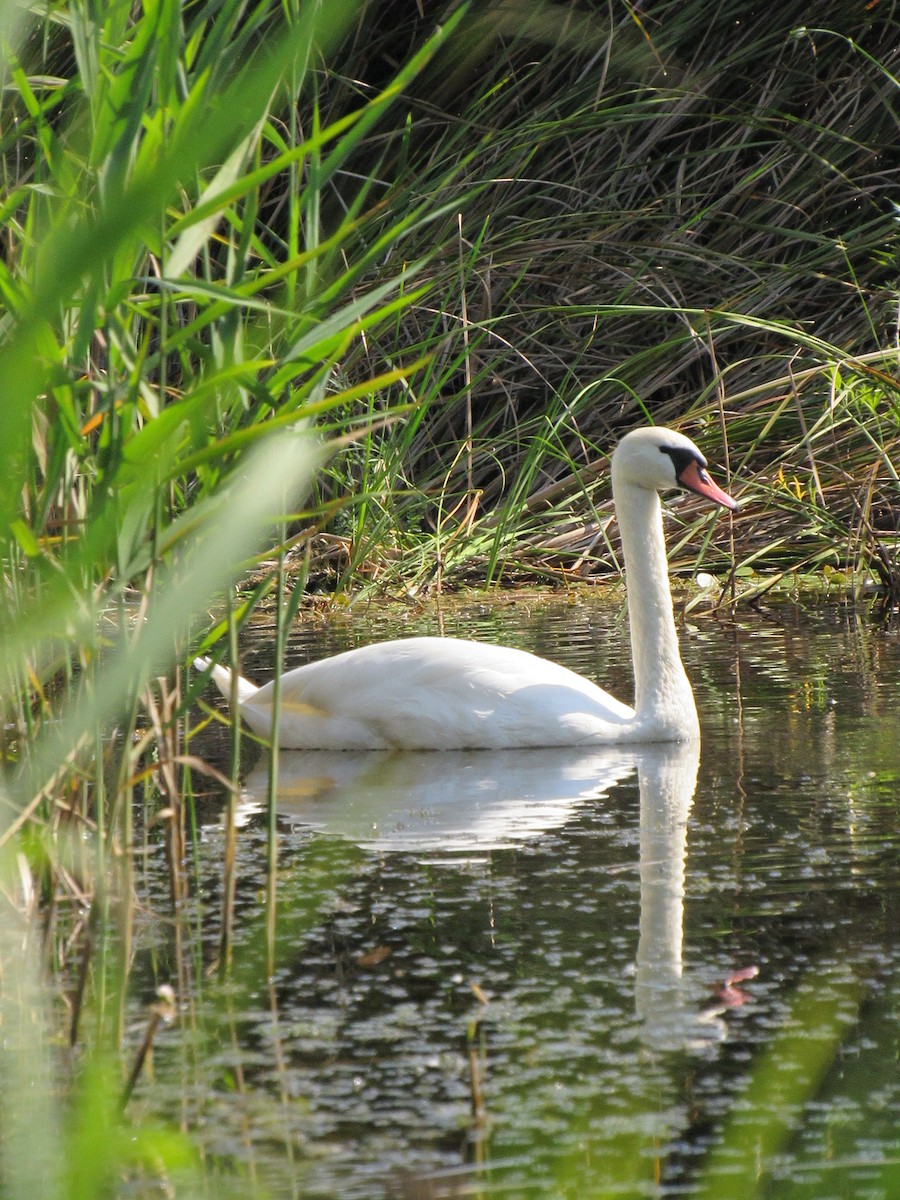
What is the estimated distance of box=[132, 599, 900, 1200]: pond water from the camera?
7.57 feet

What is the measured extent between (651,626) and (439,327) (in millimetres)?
4927

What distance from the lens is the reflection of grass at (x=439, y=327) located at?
267 centimetres

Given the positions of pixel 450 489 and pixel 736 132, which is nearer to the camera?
pixel 450 489

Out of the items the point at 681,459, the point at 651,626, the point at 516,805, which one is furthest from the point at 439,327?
the point at 516,805

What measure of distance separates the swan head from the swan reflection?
0.93 meters

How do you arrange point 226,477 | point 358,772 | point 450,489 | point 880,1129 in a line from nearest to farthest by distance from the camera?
1. point 880,1129
2. point 226,477
3. point 358,772
4. point 450,489

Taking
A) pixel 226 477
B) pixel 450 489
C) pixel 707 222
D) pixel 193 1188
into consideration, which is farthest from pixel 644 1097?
pixel 707 222

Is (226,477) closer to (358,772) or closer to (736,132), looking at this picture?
(358,772)

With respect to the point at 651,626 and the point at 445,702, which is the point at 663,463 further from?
the point at 445,702

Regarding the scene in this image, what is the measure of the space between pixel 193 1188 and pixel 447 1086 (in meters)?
0.46

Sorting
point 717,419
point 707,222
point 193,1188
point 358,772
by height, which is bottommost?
point 193,1188

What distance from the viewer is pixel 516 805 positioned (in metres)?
4.52

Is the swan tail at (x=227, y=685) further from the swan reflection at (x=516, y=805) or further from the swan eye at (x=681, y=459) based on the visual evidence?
the swan eye at (x=681, y=459)

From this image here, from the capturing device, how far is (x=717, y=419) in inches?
345
